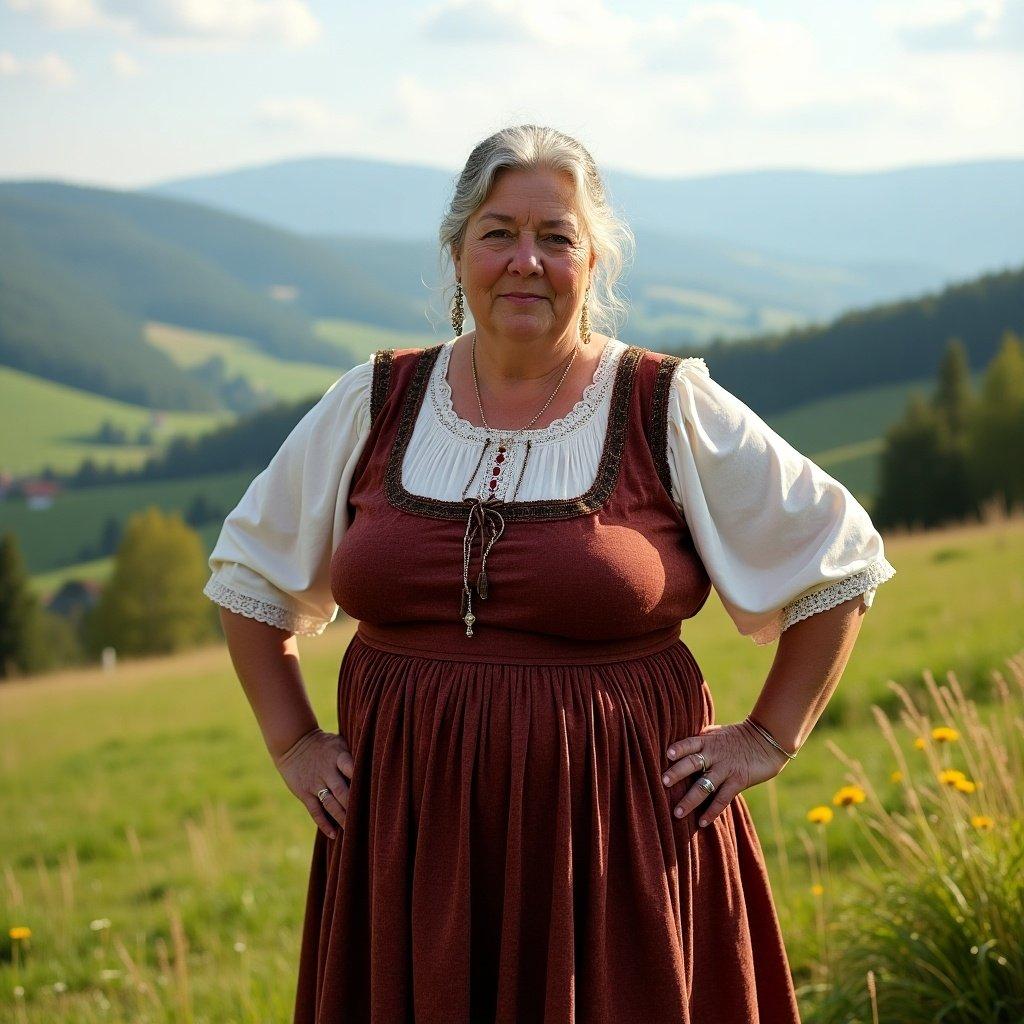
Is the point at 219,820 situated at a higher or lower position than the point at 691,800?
lower

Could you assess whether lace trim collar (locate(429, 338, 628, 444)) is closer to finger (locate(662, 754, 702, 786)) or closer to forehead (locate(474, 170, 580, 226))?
forehead (locate(474, 170, 580, 226))

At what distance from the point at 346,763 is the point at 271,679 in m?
0.31

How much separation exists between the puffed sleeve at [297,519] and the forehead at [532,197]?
0.43m

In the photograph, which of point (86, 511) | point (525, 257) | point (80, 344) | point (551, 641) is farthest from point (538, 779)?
point (80, 344)

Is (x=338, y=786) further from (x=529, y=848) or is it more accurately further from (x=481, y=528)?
(x=481, y=528)

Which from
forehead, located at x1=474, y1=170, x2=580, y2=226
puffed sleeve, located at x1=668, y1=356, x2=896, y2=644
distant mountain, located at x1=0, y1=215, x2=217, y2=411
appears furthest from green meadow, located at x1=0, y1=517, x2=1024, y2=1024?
distant mountain, located at x1=0, y1=215, x2=217, y2=411

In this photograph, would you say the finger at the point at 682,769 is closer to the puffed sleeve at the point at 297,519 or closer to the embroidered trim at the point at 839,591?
the embroidered trim at the point at 839,591

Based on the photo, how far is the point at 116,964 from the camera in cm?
466

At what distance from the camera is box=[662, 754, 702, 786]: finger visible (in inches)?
89.4

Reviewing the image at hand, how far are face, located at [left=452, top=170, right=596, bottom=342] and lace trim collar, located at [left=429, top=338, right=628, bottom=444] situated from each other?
0.13 metres

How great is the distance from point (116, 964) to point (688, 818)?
3156mm

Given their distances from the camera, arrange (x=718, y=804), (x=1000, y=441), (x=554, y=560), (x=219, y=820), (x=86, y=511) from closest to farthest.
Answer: (x=554, y=560), (x=718, y=804), (x=219, y=820), (x=1000, y=441), (x=86, y=511)

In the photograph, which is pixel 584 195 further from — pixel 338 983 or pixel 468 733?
pixel 338 983

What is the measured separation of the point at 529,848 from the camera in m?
2.22
